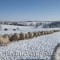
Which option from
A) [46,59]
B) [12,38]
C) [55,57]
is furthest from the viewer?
[12,38]

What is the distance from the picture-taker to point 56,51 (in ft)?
25.5

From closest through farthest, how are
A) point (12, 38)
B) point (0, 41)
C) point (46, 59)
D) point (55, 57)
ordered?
point (55, 57) → point (46, 59) → point (0, 41) → point (12, 38)

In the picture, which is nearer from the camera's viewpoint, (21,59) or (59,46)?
(59,46)

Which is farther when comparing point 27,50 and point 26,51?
point 27,50

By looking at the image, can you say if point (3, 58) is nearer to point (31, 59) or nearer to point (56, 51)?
point (31, 59)

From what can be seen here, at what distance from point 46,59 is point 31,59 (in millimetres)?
898

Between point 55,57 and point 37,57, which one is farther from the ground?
point 55,57

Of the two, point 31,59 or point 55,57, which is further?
point 31,59

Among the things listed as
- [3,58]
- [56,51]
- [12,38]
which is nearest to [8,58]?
[3,58]

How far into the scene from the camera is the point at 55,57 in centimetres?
758

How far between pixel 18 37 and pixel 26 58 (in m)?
12.8

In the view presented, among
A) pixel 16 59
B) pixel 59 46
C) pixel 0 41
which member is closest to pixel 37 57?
pixel 16 59

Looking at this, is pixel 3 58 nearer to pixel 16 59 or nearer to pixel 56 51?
pixel 16 59

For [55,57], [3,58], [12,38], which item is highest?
[55,57]
